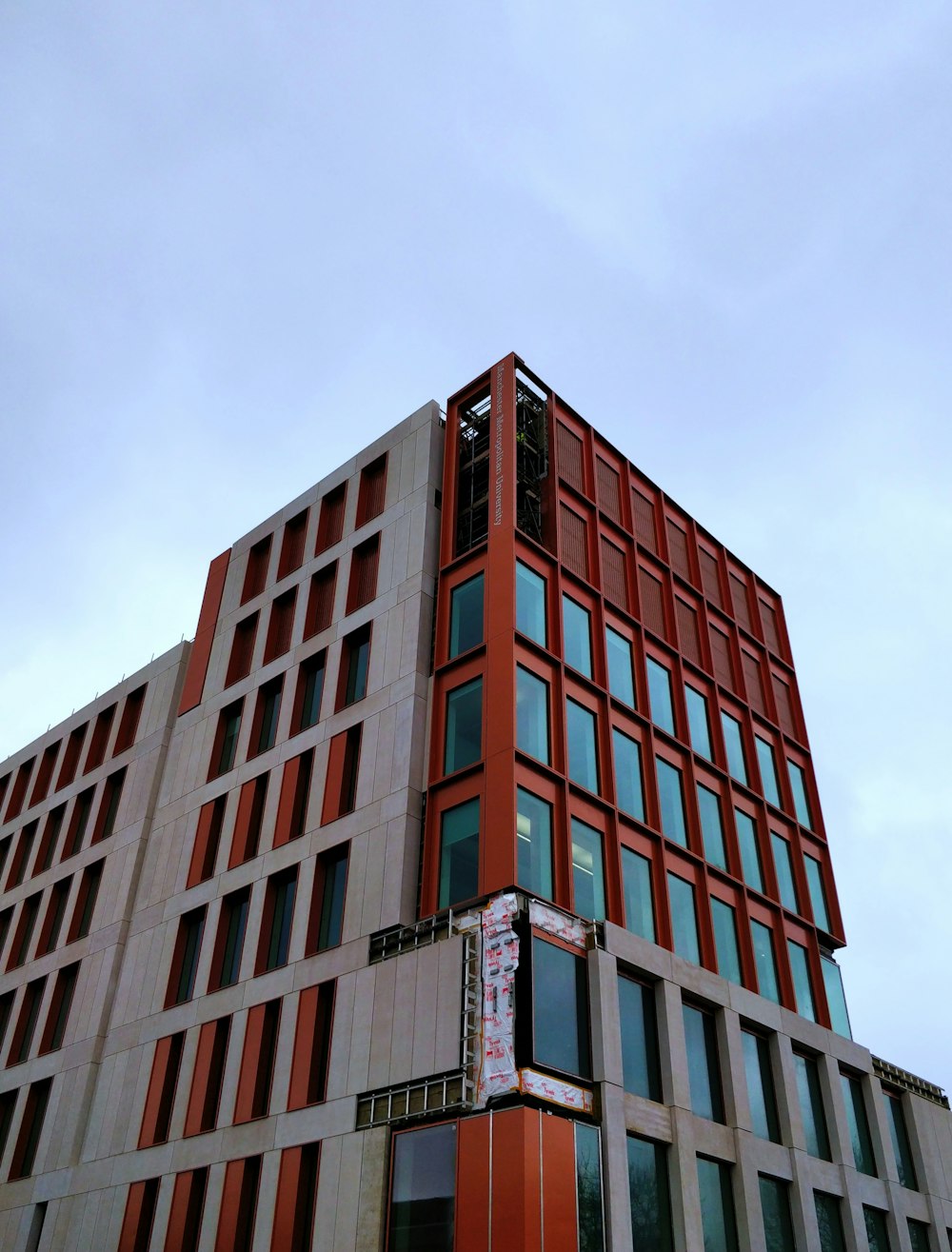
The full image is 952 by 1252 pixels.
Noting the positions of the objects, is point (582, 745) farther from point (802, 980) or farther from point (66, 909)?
point (66, 909)

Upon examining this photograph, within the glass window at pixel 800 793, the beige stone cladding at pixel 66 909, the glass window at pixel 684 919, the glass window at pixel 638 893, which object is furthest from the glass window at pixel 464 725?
the glass window at pixel 800 793

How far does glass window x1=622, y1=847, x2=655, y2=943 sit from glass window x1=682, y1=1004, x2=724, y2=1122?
10.4 ft

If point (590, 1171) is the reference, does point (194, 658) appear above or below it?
above

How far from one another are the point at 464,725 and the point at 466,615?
17.3ft

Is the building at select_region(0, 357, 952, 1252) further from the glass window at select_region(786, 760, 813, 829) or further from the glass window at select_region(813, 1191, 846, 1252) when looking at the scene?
the glass window at select_region(786, 760, 813, 829)

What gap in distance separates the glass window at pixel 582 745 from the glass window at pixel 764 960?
10972mm

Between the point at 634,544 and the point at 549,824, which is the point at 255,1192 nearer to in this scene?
the point at 549,824

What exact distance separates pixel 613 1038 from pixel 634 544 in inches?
984

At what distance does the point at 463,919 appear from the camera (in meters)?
37.2

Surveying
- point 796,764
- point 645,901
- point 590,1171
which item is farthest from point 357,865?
point 796,764

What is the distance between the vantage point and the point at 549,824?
40.3 m

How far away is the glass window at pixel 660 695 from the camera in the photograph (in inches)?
1991

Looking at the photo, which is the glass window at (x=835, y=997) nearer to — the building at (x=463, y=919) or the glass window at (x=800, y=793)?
the building at (x=463, y=919)

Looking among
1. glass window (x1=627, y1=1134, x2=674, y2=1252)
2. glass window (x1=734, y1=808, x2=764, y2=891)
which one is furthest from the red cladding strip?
glass window (x1=627, y1=1134, x2=674, y2=1252)
